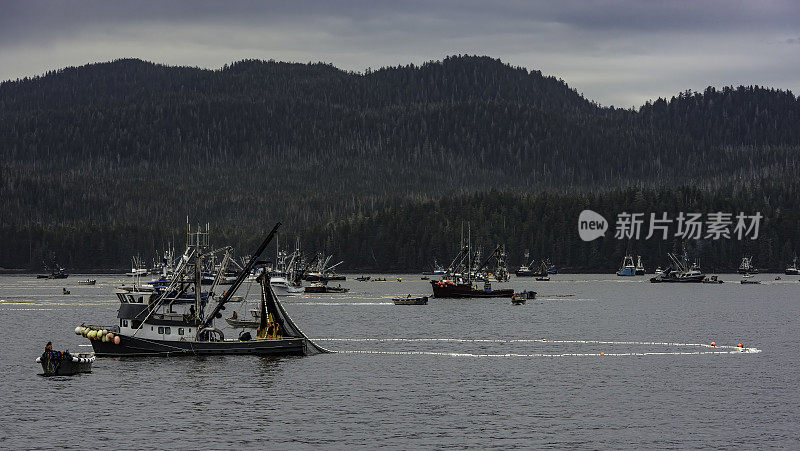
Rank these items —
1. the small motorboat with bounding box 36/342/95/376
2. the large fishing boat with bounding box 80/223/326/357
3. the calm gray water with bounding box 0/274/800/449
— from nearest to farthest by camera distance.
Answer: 1. the calm gray water with bounding box 0/274/800/449
2. the small motorboat with bounding box 36/342/95/376
3. the large fishing boat with bounding box 80/223/326/357

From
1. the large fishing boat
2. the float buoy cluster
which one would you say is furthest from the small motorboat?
the large fishing boat

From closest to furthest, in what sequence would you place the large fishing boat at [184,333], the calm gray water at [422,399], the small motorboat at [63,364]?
the calm gray water at [422,399]
the small motorboat at [63,364]
the large fishing boat at [184,333]

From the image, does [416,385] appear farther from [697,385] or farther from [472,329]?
[472,329]

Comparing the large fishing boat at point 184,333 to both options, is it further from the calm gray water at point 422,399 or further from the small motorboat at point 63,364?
the small motorboat at point 63,364

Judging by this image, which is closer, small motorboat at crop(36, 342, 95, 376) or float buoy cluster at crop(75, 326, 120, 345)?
small motorboat at crop(36, 342, 95, 376)

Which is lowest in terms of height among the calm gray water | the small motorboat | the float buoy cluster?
the calm gray water

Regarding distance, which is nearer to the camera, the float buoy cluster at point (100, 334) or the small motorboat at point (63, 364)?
the small motorboat at point (63, 364)

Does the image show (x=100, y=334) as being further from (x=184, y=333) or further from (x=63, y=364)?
(x=63, y=364)

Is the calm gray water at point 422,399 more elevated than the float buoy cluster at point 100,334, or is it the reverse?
the float buoy cluster at point 100,334

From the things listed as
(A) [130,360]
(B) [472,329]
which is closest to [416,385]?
(A) [130,360]

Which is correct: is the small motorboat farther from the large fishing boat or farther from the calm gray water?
the large fishing boat

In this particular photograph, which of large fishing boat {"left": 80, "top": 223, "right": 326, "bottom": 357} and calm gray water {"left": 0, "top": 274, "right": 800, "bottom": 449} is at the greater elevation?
large fishing boat {"left": 80, "top": 223, "right": 326, "bottom": 357}

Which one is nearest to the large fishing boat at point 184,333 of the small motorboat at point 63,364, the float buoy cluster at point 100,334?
the float buoy cluster at point 100,334

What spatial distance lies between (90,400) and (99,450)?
2361 centimetres
